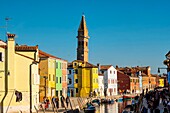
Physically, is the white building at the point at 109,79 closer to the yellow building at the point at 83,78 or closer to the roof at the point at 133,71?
the yellow building at the point at 83,78

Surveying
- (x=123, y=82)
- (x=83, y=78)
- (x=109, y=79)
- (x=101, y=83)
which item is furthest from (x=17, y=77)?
(x=123, y=82)

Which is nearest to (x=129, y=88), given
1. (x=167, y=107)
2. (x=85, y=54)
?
(x=85, y=54)

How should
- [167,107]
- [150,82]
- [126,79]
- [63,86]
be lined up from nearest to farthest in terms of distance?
[167,107] < [63,86] < [126,79] < [150,82]

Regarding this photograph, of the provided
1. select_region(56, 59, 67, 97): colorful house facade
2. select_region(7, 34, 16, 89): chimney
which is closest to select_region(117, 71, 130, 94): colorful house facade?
select_region(56, 59, 67, 97): colorful house facade

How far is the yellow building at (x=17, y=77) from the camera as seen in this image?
3562cm

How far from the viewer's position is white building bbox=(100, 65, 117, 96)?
3420 inches

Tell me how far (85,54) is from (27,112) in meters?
79.3

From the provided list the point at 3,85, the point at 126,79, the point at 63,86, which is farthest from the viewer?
the point at 126,79

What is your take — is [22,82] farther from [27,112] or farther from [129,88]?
[129,88]

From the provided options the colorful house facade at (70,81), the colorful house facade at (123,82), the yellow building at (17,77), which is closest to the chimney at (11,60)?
the yellow building at (17,77)

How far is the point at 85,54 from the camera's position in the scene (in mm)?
116000

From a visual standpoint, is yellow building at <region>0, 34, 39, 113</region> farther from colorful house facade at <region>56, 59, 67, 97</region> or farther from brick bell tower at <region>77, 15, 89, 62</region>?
brick bell tower at <region>77, 15, 89, 62</region>

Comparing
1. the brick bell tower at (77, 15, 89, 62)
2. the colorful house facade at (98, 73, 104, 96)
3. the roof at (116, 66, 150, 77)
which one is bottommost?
the colorful house facade at (98, 73, 104, 96)

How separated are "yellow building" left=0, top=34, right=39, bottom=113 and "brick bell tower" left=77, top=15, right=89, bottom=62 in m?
76.4
